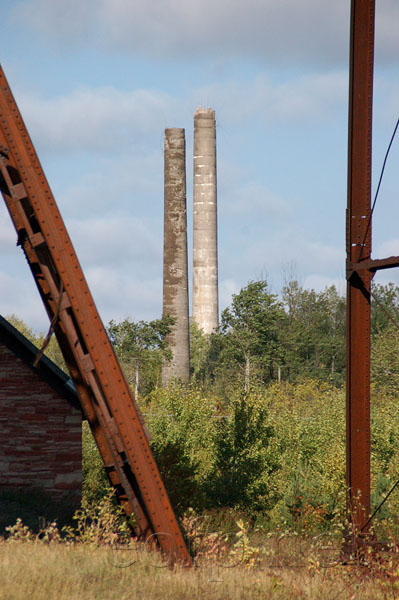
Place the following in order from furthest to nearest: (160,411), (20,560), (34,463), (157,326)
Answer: (157,326), (160,411), (34,463), (20,560)

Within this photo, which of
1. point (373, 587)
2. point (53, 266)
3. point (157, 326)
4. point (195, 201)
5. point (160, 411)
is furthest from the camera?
point (195, 201)

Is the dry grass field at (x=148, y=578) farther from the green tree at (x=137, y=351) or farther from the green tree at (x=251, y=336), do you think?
the green tree at (x=251, y=336)

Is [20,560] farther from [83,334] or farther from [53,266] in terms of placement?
[53,266]

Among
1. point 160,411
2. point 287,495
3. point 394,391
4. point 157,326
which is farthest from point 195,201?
point 287,495

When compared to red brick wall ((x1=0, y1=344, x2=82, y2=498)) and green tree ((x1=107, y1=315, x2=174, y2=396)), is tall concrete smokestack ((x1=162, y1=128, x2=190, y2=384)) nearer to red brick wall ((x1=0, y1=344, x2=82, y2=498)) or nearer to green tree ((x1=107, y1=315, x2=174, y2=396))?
green tree ((x1=107, y1=315, x2=174, y2=396))

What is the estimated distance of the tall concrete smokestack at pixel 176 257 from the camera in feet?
144

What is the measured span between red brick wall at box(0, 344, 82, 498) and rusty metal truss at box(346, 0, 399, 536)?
31.1 feet

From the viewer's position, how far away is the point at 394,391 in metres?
46.5

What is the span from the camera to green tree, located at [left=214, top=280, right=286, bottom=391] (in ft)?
187

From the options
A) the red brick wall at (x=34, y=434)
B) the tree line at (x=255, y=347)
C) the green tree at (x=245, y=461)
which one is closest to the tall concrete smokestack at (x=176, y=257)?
the tree line at (x=255, y=347)

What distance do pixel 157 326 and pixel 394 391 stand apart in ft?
51.4

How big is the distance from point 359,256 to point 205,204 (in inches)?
1695

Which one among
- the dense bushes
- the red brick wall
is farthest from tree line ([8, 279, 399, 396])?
the red brick wall

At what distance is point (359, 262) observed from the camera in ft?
37.2
